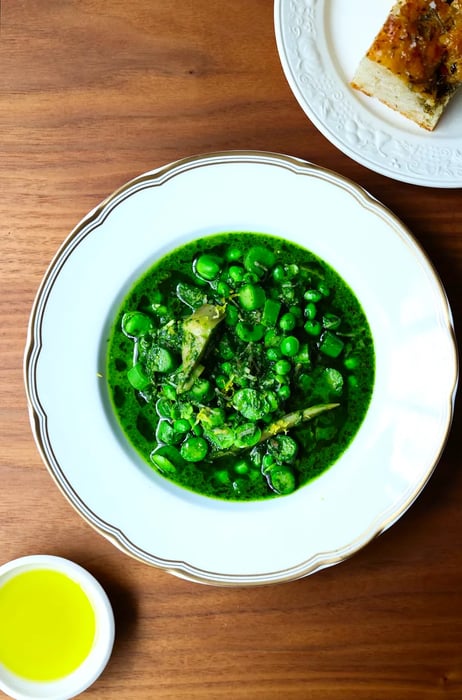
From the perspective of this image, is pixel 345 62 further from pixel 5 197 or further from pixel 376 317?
pixel 5 197

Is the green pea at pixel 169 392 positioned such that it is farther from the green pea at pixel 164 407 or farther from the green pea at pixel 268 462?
the green pea at pixel 268 462

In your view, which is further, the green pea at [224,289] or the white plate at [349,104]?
the green pea at [224,289]

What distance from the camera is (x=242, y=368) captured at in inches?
102

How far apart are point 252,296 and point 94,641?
5.20ft

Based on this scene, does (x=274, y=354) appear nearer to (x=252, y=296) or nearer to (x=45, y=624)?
(x=252, y=296)

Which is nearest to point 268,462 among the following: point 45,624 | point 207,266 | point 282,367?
point 282,367

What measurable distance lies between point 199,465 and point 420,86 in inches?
70.7

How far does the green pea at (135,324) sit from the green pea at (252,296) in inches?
16.1

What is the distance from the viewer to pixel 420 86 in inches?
94.3

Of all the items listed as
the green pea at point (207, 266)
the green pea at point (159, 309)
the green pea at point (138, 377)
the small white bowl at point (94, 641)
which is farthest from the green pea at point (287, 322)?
the small white bowl at point (94, 641)

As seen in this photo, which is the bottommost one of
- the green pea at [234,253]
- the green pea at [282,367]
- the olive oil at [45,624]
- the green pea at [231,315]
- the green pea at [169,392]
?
the olive oil at [45,624]

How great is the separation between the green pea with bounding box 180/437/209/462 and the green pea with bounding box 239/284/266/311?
60 centimetres

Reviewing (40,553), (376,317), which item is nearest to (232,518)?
(40,553)

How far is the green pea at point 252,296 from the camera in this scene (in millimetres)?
2518
